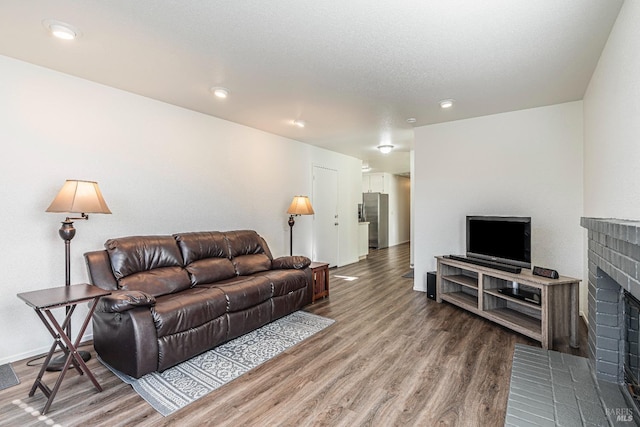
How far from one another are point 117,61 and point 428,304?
419 centimetres

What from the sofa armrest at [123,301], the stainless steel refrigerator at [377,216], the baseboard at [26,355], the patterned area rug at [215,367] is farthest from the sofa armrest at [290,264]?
the stainless steel refrigerator at [377,216]

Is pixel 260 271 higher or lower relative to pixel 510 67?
lower

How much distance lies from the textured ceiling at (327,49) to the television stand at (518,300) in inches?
73.8

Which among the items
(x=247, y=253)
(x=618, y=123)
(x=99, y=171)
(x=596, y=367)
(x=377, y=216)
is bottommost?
(x=596, y=367)

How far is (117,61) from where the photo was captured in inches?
99.9

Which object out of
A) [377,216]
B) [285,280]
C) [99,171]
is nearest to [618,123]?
[285,280]

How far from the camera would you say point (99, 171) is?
3.03 m

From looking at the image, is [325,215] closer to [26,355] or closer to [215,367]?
[215,367]

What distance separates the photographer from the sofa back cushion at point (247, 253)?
12.1 ft

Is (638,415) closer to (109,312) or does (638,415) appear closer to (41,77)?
(109,312)

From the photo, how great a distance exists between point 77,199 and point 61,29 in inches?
47.6

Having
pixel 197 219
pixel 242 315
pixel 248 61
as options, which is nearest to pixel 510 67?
pixel 248 61

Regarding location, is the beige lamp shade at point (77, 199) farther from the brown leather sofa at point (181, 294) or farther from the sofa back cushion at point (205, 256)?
the sofa back cushion at point (205, 256)

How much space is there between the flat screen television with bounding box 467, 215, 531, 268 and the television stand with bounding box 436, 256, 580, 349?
206 mm
